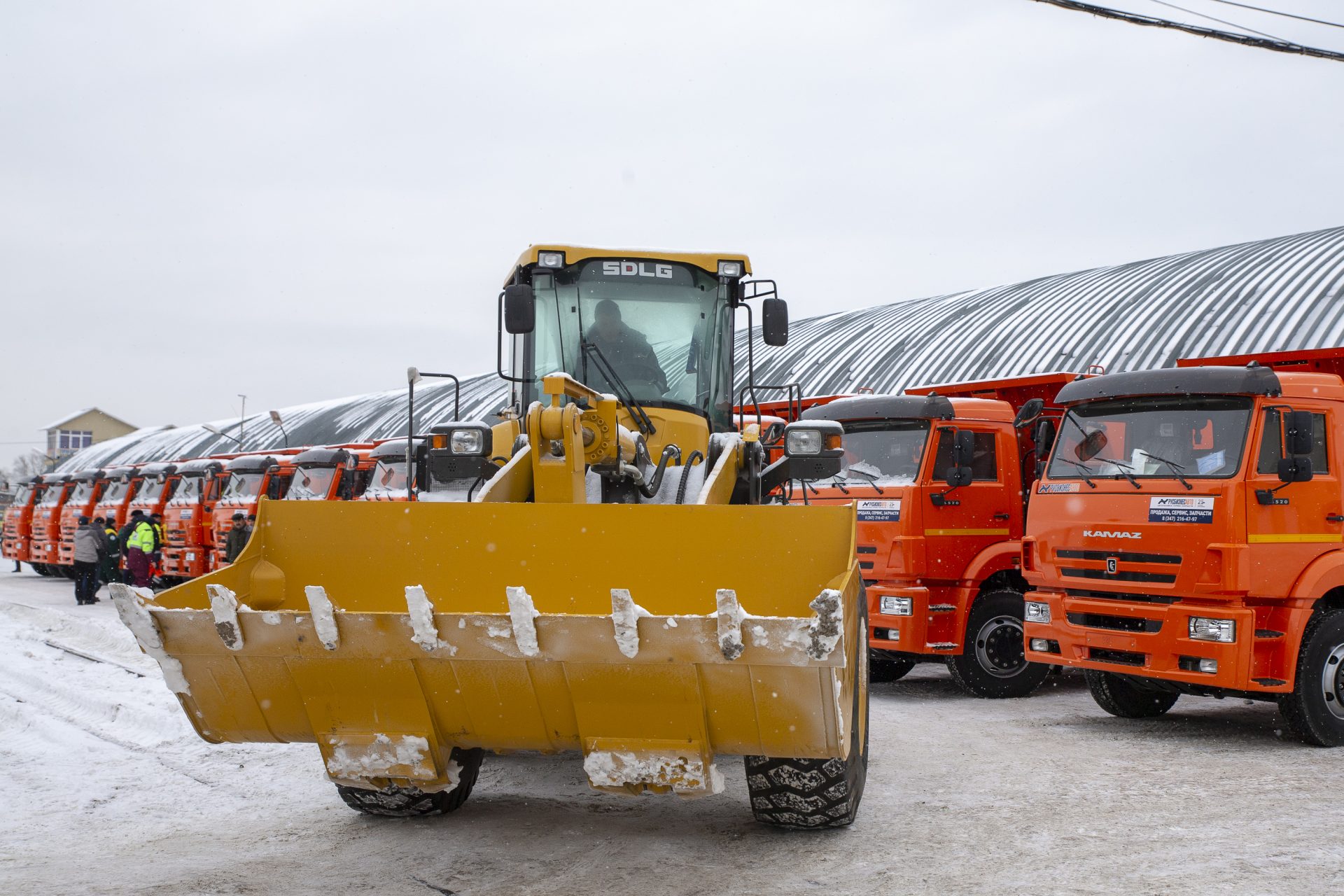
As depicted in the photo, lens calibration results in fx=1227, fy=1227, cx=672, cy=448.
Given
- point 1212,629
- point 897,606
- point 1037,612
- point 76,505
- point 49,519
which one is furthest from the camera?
point 49,519

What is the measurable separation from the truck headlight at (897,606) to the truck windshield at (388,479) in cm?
752

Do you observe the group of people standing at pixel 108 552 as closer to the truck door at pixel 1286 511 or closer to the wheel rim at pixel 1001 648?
the wheel rim at pixel 1001 648

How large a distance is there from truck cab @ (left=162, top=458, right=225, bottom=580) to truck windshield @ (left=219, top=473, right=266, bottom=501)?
1.45ft

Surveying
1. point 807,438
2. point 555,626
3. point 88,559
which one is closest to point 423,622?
point 555,626

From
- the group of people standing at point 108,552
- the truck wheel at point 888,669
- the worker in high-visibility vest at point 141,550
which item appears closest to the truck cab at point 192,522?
the group of people standing at point 108,552

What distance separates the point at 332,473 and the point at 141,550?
4.67 metres

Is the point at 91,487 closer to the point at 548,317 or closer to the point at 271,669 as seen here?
the point at 548,317

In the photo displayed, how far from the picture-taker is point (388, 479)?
52.8 ft

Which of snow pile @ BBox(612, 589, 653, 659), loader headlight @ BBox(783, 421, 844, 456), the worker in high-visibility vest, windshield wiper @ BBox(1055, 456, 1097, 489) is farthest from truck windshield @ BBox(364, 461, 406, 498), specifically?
snow pile @ BBox(612, 589, 653, 659)

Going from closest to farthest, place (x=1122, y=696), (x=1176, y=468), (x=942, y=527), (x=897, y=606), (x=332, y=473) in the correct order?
(x=1176, y=468) → (x=1122, y=696) → (x=897, y=606) → (x=942, y=527) → (x=332, y=473)

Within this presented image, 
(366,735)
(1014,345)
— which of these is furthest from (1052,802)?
(1014,345)

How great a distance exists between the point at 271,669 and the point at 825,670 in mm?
2070

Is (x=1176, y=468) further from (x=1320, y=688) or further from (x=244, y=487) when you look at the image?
(x=244, y=487)

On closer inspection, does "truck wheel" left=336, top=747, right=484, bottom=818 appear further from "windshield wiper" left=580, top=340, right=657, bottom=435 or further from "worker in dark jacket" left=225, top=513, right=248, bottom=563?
"worker in dark jacket" left=225, top=513, right=248, bottom=563
